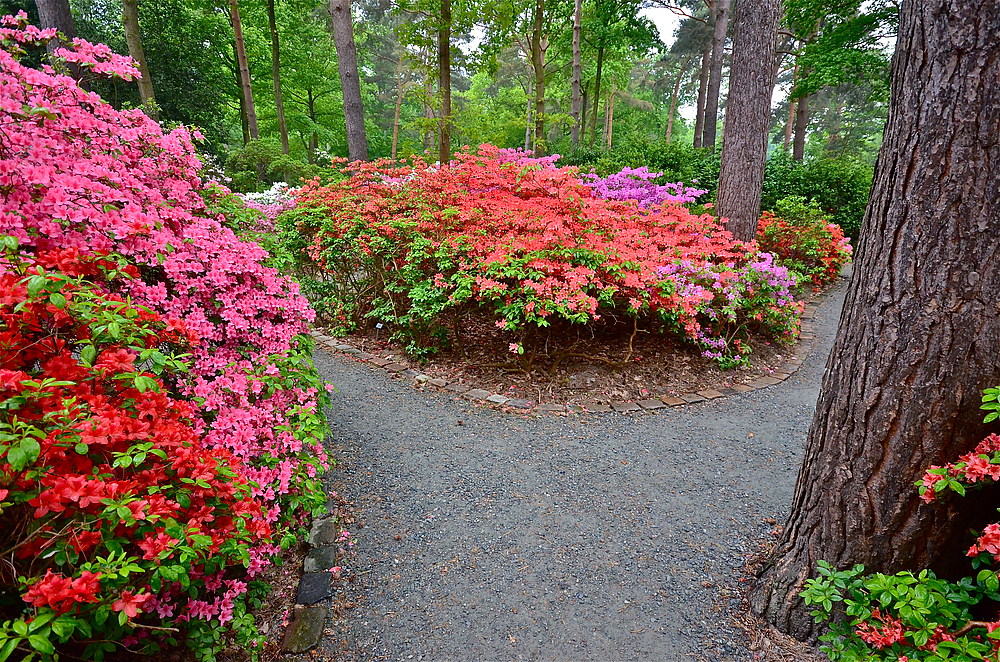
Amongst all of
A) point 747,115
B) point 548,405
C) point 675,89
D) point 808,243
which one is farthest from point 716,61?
point 675,89

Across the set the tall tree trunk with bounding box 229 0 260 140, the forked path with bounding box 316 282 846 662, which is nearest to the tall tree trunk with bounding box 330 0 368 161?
the tall tree trunk with bounding box 229 0 260 140

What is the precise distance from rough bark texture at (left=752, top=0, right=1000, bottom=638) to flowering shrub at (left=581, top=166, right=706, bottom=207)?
4980 mm

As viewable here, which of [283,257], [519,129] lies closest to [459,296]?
[283,257]

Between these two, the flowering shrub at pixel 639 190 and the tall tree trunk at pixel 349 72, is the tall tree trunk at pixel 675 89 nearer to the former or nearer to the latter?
the flowering shrub at pixel 639 190

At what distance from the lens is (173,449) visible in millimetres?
1310

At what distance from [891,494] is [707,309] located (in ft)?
8.39

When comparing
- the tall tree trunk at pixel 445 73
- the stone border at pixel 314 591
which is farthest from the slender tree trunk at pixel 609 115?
the stone border at pixel 314 591

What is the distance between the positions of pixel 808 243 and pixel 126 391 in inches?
324

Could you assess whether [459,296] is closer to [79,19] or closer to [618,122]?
[79,19]

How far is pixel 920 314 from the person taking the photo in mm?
1371

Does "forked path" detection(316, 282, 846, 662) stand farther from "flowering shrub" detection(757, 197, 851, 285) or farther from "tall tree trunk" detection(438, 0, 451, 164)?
"tall tree trunk" detection(438, 0, 451, 164)

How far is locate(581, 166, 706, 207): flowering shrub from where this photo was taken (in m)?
6.47

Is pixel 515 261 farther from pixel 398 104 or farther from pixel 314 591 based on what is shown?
pixel 398 104

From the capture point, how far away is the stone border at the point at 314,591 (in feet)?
5.79
